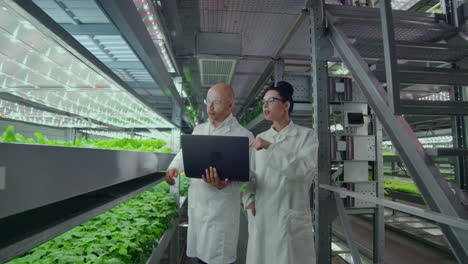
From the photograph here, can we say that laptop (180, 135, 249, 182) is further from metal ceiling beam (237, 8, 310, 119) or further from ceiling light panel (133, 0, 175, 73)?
metal ceiling beam (237, 8, 310, 119)

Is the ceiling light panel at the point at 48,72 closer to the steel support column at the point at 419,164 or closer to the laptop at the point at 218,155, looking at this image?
the laptop at the point at 218,155

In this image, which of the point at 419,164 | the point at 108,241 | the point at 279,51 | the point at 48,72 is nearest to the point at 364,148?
the point at 279,51

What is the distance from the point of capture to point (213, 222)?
5.96ft

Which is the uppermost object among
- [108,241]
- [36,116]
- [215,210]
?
[36,116]

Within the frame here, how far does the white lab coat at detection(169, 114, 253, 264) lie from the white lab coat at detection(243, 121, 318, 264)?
20 centimetres

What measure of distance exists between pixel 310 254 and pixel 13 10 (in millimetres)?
2020

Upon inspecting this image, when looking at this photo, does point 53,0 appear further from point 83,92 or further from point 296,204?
point 296,204

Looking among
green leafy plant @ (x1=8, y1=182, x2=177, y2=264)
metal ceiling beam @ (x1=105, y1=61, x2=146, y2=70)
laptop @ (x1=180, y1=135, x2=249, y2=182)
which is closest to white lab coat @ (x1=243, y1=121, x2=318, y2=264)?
laptop @ (x1=180, y1=135, x2=249, y2=182)

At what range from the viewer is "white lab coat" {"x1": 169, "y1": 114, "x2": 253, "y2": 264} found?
1779 millimetres

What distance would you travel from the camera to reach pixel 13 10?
0.65 m

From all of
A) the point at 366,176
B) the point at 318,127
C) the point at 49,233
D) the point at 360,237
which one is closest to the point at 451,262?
the point at 360,237

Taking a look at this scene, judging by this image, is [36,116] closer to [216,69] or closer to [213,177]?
[213,177]

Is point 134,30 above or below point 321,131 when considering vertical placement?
above

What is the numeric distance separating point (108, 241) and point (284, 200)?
1163mm
